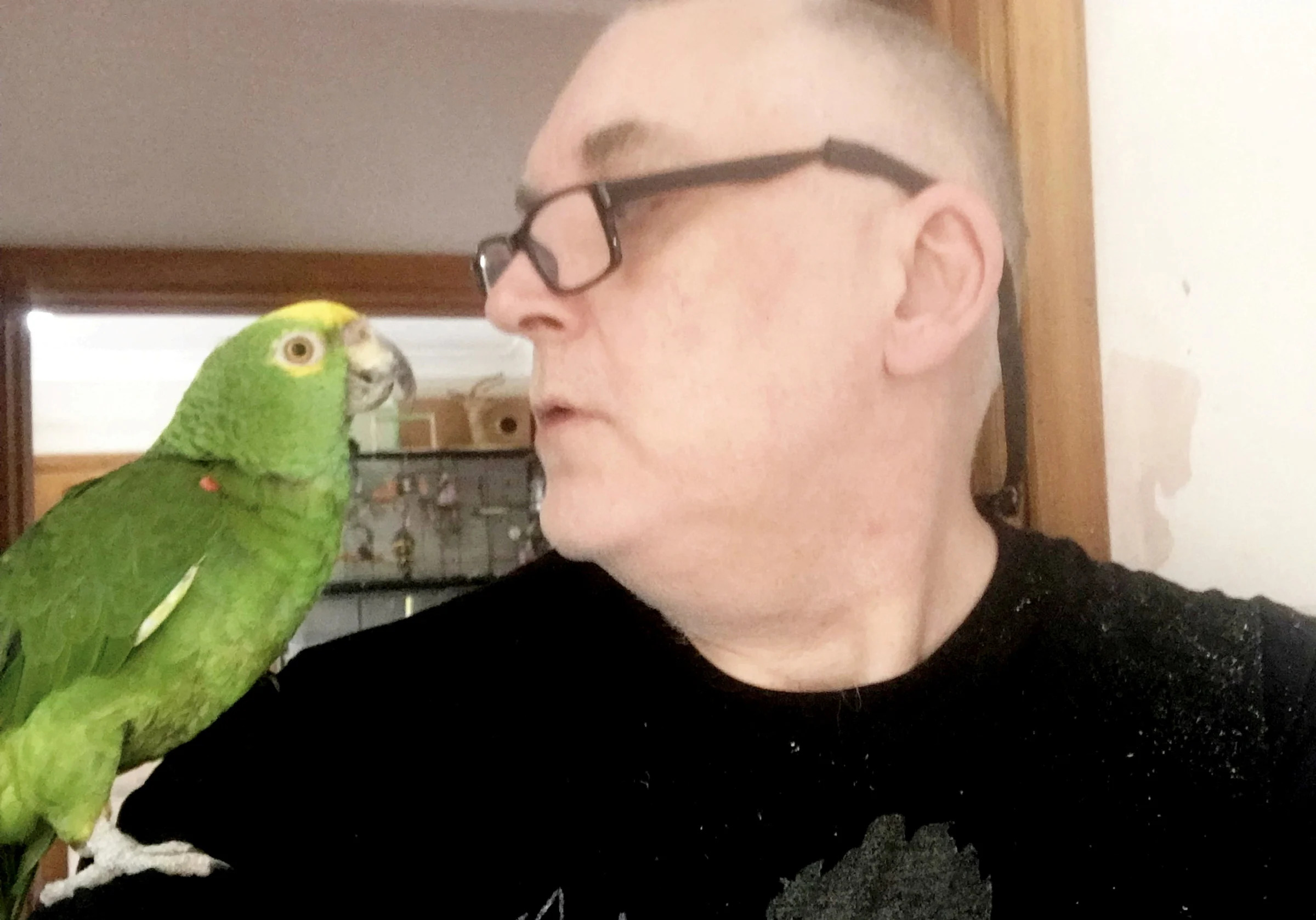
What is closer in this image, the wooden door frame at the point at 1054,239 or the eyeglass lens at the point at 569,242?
the eyeglass lens at the point at 569,242

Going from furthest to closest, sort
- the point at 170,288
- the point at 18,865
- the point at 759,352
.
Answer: the point at 170,288
the point at 18,865
the point at 759,352

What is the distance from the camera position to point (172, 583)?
57 cm

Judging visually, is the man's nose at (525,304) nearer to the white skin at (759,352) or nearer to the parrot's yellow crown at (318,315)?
the white skin at (759,352)

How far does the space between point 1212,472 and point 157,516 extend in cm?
77

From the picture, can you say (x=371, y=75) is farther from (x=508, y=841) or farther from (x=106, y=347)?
(x=106, y=347)

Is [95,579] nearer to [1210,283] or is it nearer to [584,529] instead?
[584,529]

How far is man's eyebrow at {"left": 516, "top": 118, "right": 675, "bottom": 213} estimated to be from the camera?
522mm

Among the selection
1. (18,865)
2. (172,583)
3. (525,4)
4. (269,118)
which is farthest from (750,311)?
(269,118)

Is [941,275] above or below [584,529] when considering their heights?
above

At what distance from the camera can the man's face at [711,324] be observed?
50cm

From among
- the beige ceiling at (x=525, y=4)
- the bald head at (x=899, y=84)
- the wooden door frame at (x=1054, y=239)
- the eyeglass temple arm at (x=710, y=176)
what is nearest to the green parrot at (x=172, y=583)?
the eyeglass temple arm at (x=710, y=176)

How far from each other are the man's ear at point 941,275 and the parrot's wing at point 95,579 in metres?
0.47

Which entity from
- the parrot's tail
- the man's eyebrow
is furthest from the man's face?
the parrot's tail

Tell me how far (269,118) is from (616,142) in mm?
949
